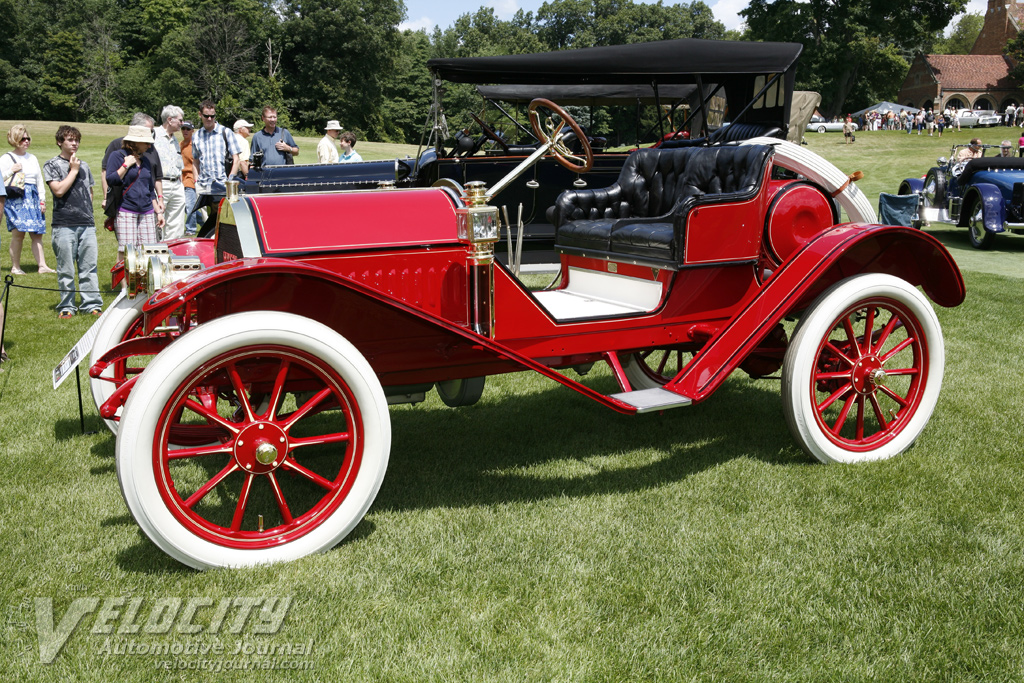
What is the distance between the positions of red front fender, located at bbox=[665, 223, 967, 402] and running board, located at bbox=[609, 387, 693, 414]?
48 millimetres

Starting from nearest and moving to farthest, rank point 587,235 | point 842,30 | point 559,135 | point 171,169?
point 559,135 → point 587,235 → point 171,169 → point 842,30

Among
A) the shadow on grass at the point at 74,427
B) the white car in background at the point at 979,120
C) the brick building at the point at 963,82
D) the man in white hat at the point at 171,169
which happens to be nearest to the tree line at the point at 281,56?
the brick building at the point at 963,82

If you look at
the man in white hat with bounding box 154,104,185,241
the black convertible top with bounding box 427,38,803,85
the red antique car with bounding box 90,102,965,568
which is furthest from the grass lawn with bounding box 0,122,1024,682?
the man in white hat with bounding box 154,104,185,241

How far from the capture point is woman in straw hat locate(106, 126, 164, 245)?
7090 millimetres

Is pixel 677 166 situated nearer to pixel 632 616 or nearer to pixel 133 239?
pixel 632 616

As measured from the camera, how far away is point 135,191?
23.3 feet

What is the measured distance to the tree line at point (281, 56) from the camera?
50.0 metres

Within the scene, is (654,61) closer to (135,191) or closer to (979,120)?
(135,191)

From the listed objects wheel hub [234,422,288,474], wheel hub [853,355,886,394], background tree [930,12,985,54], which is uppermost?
background tree [930,12,985,54]

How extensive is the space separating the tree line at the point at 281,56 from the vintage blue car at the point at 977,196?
129ft

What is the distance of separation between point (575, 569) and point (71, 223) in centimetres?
636

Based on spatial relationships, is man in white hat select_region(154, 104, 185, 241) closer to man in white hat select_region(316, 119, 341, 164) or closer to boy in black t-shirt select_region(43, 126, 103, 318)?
boy in black t-shirt select_region(43, 126, 103, 318)

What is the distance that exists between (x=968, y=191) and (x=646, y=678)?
12038mm

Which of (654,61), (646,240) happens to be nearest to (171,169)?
(654,61)
